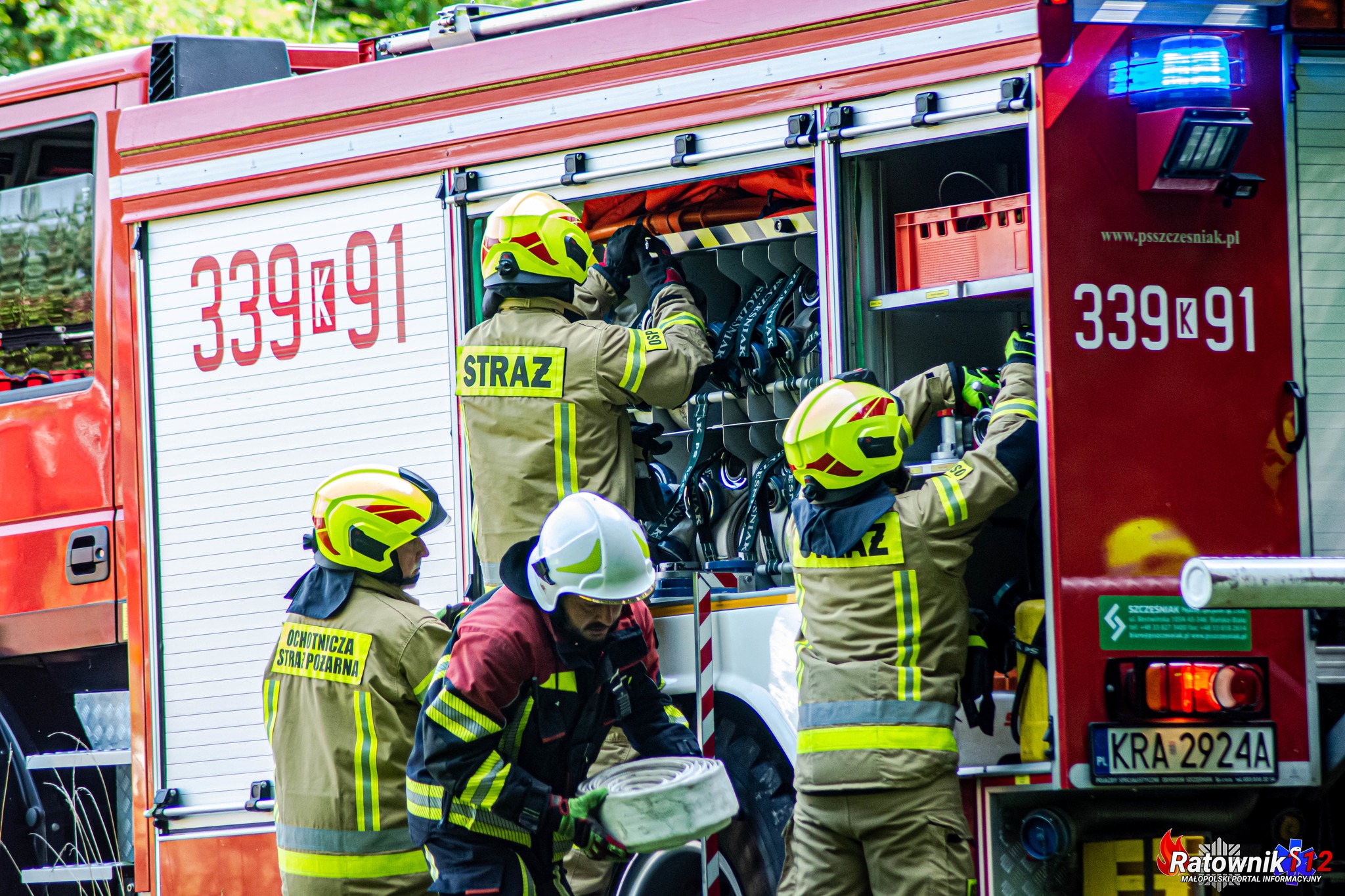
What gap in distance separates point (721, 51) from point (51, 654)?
3667 mm

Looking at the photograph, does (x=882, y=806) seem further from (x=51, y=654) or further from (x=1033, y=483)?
(x=51, y=654)

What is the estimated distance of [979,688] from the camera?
15.5 feet

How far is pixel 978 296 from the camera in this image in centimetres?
479

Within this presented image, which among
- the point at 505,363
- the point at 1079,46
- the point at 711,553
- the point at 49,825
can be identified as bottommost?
the point at 49,825

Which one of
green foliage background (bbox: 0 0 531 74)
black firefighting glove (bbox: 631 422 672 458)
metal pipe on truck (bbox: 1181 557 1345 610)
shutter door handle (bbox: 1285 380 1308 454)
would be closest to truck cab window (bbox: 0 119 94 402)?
black firefighting glove (bbox: 631 422 672 458)

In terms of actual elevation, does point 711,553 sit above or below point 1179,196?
below

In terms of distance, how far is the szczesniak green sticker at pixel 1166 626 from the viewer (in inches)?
176

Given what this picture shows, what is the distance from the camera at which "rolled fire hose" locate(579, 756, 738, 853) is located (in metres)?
3.86

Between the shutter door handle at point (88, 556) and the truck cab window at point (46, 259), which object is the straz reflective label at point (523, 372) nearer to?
the shutter door handle at point (88, 556)

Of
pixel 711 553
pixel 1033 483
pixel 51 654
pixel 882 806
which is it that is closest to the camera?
pixel 882 806

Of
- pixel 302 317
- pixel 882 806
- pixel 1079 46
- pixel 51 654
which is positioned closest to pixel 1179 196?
pixel 1079 46

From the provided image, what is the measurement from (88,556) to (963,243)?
3663 millimetres

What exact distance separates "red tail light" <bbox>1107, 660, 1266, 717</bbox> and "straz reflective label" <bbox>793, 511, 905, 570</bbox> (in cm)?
65

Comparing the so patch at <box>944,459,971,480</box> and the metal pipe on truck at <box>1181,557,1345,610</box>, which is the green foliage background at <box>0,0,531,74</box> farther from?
the metal pipe on truck at <box>1181,557,1345,610</box>
